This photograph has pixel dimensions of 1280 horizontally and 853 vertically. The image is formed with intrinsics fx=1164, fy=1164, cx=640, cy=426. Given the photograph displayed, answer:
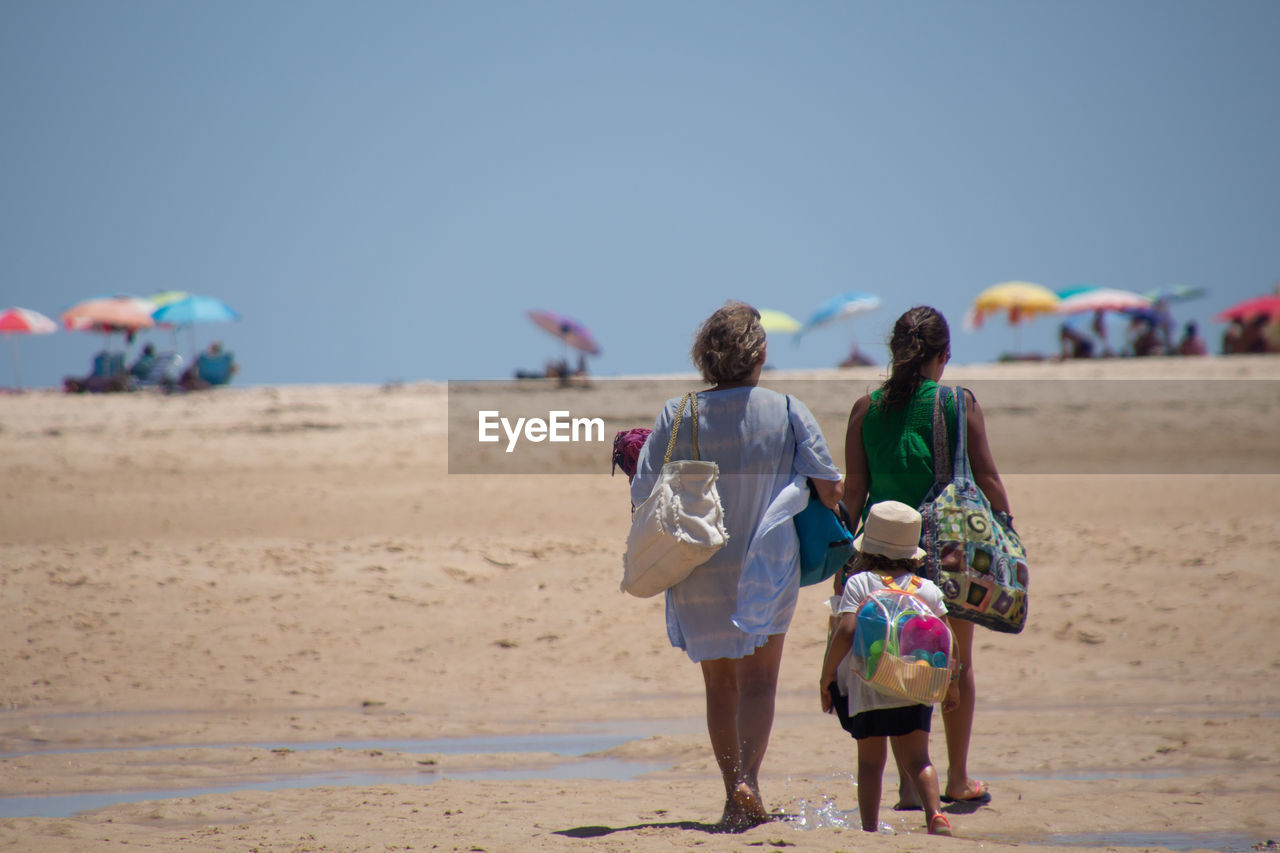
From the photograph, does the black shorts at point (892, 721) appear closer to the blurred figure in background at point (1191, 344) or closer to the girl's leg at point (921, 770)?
the girl's leg at point (921, 770)

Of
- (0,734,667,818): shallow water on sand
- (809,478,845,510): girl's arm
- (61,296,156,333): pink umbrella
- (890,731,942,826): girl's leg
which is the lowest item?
(0,734,667,818): shallow water on sand

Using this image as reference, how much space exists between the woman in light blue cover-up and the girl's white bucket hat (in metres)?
0.20

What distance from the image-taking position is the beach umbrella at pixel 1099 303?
23.0 meters

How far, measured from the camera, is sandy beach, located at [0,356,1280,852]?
4348 mm

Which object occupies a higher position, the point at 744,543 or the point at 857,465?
the point at 857,465

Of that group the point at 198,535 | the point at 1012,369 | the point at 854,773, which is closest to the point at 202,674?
the point at 198,535

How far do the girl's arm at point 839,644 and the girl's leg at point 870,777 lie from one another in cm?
21

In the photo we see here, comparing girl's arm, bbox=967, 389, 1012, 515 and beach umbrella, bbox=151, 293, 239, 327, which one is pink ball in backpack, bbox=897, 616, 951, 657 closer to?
girl's arm, bbox=967, 389, 1012, 515

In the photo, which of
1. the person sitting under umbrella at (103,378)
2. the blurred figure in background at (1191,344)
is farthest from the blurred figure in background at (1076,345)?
the person sitting under umbrella at (103,378)

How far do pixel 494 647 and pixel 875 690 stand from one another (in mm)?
4683

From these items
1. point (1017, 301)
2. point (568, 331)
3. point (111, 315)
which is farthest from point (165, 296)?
point (1017, 301)

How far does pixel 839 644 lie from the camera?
144 inches

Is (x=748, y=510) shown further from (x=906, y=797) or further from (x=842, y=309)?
(x=842, y=309)

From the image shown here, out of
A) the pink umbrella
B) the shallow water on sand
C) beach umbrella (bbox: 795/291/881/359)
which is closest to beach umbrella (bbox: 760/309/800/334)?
beach umbrella (bbox: 795/291/881/359)
